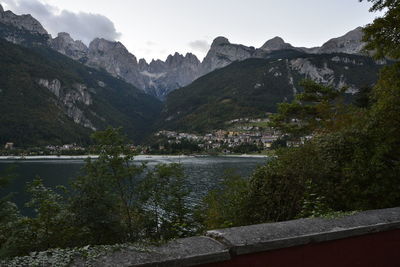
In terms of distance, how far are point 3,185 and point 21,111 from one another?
8712 inches

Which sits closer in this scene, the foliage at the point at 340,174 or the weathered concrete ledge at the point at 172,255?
the weathered concrete ledge at the point at 172,255

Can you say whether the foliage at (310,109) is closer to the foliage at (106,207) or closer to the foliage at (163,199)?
the foliage at (163,199)

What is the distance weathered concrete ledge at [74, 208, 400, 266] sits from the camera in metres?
2.82

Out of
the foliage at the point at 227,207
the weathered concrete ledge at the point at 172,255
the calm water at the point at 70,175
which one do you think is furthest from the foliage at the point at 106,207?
the weathered concrete ledge at the point at 172,255

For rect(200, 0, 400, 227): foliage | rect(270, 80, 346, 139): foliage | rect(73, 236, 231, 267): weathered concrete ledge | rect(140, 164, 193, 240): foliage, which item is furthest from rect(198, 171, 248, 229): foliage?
rect(270, 80, 346, 139): foliage

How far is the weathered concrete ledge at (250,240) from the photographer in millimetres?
2816

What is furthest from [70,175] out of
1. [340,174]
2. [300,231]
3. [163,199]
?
[300,231]

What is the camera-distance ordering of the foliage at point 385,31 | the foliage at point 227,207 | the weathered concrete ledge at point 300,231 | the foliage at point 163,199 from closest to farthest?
the weathered concrete ledge at point 300,231 < the foliage at point 227,207 < the foliage at point 163,199 < the foliage at point 385,31

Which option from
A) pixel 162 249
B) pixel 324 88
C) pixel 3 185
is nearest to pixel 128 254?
pixel 162 249

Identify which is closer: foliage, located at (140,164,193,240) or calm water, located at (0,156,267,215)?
foliage, located at (140,164,193,240)

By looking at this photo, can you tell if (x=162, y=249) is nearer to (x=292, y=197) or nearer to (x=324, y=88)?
(x=292, y=197)

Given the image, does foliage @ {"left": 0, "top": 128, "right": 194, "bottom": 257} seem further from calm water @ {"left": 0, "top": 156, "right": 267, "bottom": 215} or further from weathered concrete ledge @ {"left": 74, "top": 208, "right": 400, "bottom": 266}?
weathered concrete ledge @ {"left": 74, "top": 208, "right": 400, "bottom": 266}

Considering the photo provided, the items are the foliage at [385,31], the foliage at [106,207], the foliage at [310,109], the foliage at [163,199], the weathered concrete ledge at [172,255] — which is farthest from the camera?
the foliage at [310,109]

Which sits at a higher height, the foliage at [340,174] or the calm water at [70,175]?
the foliage at [340,174]
